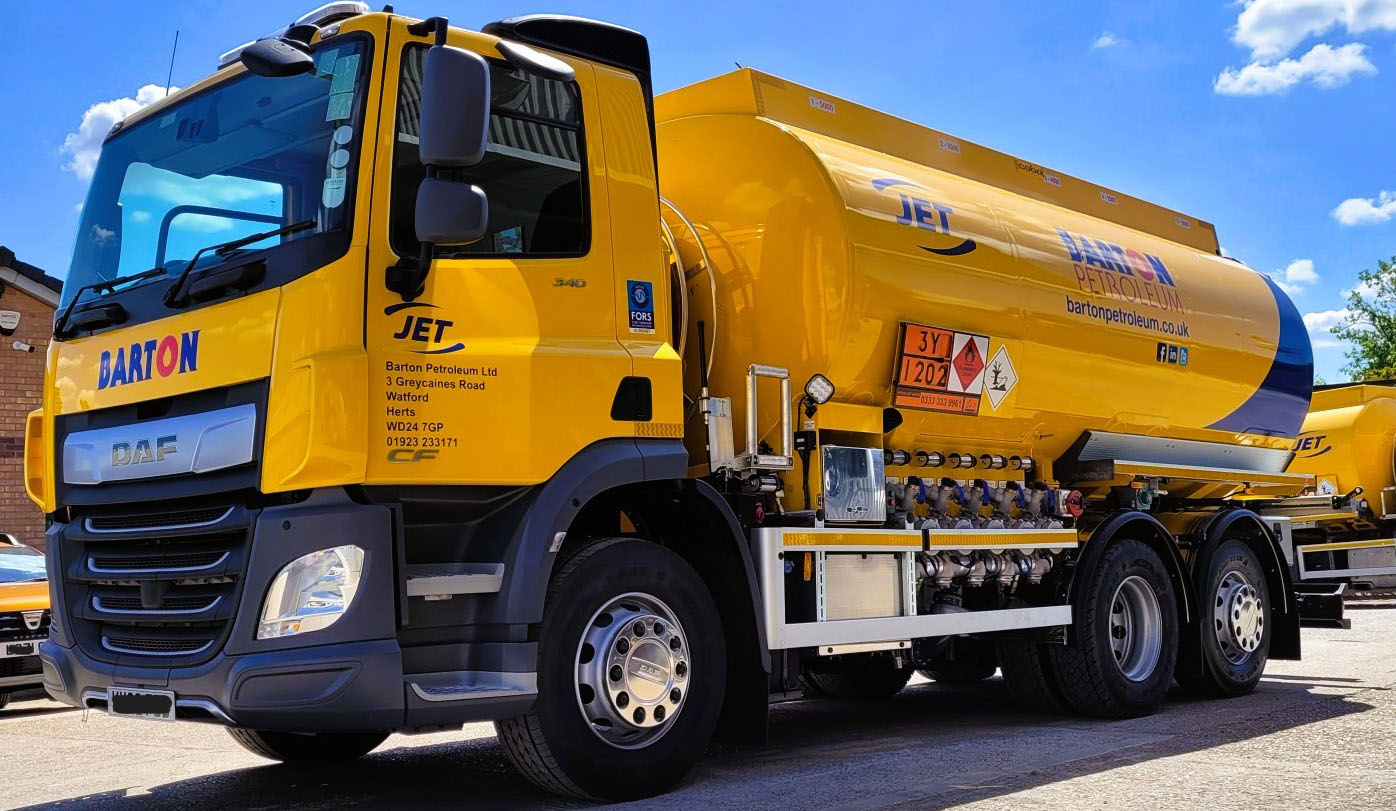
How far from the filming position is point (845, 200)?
Result: 282 inches

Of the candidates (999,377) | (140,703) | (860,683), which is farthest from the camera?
(860,683)

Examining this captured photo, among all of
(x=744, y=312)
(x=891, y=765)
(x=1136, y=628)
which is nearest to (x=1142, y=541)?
(x=1136, y=628)

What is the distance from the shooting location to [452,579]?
5.42 m

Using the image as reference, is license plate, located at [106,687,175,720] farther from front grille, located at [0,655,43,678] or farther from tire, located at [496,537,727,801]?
front grille, located at [0,655,43,678]

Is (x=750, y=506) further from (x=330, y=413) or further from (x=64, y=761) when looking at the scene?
(x=64, y=761)

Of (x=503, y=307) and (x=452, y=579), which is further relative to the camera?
(x=503, y=307)

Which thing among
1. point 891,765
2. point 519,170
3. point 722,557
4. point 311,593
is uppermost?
point 519,170

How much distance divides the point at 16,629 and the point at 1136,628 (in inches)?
335

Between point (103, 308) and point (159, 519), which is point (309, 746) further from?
point (103, 308)

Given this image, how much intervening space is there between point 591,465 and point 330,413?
3.89ft

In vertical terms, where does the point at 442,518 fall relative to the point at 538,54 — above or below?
below

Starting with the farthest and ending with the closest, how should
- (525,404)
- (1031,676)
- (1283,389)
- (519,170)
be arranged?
(1283,389) → (1031,676) → (519,170) → (525,404)

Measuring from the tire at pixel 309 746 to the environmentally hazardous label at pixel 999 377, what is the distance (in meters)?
3.99

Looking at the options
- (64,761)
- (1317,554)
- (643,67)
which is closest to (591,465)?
(643,67)
